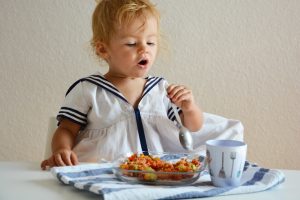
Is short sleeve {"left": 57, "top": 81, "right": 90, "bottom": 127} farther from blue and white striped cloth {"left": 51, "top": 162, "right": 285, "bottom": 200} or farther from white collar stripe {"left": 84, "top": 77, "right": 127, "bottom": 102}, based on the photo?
blue and white striped cloth {"left": 51, "top": 162, "right": 285, "bottom": 200}

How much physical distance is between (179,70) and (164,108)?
460 mm

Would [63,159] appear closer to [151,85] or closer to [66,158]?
[66,158]

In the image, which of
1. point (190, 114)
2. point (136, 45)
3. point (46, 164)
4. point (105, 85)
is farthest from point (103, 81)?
point (46, 164)

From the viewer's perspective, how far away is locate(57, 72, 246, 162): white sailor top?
112 cm

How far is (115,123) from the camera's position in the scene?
1133 millimetres

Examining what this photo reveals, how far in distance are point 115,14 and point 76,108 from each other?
236mm

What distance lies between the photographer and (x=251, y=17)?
1634mm

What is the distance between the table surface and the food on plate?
7 centimetres

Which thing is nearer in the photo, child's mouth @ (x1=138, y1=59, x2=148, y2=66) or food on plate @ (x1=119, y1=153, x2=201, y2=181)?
food on plate @ (x1=119, y1=153, x2=201, y2=181)

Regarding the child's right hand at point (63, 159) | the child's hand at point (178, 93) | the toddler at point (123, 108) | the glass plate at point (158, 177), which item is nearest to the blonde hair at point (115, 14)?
the toddler at point (123, 108)

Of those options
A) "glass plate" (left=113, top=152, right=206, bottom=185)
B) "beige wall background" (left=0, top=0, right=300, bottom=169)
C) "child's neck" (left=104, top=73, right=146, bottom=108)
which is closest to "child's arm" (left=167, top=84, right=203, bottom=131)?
"child's neck" (left=104, top=73, right=146, bottom=108)

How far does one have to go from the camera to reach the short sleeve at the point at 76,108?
44.6 inches

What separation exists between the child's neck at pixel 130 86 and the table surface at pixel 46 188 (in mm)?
363

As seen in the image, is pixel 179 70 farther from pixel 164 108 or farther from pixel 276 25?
pixel 164 108
